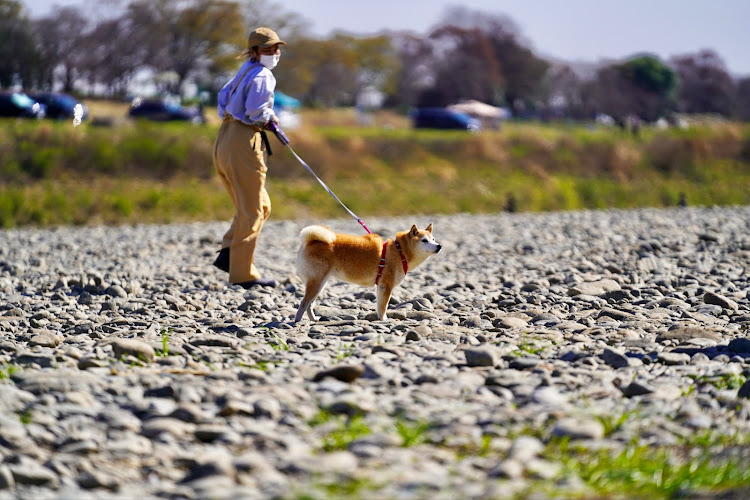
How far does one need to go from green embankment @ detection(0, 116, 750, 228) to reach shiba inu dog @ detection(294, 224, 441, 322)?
14.2 meters

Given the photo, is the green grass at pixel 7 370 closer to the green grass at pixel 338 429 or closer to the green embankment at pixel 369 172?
the green grass at pixel 338 429

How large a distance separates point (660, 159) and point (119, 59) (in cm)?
1912

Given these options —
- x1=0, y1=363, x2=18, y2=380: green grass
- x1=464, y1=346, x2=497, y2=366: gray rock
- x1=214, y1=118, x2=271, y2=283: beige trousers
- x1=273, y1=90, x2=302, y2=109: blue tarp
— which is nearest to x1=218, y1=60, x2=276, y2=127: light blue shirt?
x1=214, y1=118, x2=271, y2=283: beige trousers

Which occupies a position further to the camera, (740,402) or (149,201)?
(149,201)

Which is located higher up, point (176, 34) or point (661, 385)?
point (176, 34)

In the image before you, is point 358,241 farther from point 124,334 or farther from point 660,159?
point 660,159

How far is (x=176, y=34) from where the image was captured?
3722 cm

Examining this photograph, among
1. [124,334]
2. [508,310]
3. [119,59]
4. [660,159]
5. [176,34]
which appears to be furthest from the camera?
[176,34]

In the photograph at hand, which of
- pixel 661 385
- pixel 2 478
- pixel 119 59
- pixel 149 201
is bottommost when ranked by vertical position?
pixel 149 201

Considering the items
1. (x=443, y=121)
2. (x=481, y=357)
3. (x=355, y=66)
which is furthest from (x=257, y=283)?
(x=355, y=66)

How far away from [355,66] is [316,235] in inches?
2509

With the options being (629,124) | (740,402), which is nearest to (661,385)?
(740,402)

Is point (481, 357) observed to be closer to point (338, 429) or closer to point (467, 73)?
point (338, 429)

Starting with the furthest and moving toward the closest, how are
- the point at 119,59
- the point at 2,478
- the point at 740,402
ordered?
the point at 119,59 < the point at 740,402 < the point at 2,478
